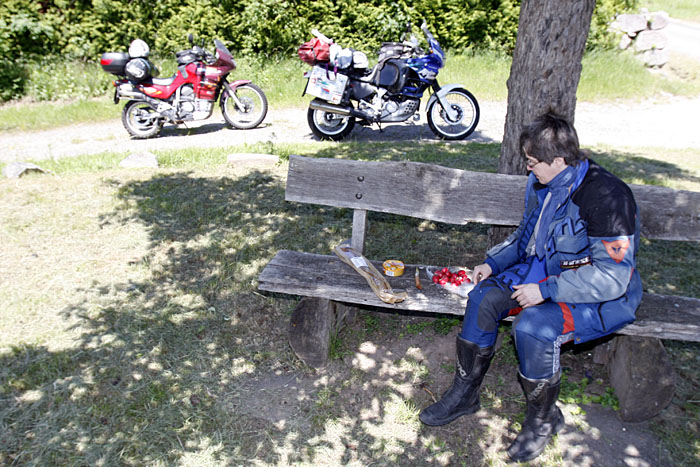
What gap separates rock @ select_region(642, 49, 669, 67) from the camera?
12.9m

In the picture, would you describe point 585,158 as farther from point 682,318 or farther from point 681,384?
point 681,384

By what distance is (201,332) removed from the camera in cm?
387

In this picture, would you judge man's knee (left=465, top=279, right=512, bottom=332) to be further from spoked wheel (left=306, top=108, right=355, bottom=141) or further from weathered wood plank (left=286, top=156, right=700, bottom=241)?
spoked wheel (left=306, top=108, right=355, bottom=141)

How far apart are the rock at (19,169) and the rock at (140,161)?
0.94 m

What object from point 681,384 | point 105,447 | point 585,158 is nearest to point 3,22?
point 105,447

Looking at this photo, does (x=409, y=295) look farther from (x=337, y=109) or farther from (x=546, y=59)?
(x=337, y=109)

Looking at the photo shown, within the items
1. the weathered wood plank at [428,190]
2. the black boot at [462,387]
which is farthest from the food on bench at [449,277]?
the black boot at [462,387]

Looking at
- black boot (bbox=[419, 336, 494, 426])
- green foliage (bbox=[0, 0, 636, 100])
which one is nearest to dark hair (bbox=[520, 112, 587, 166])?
A: black boot (bbox=[419, 336, 494, 426])

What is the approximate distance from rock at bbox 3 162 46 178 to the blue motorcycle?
3664mm

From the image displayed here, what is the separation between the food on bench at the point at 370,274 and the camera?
318 cm

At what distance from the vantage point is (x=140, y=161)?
6.76 meters

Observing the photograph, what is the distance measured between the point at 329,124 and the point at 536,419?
6.17 metres

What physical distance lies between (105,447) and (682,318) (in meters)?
3.26

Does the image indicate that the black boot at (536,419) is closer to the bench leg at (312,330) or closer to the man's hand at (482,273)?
the man's hand at (482,273)
